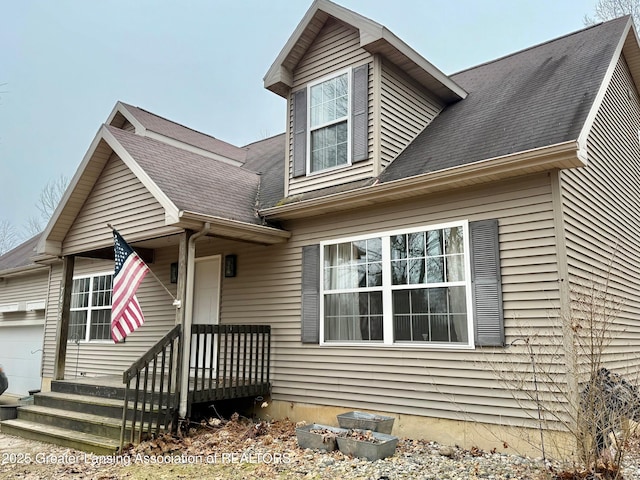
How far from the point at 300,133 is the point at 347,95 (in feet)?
3.26

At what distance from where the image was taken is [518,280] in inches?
222

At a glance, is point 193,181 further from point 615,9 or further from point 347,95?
point 615,9

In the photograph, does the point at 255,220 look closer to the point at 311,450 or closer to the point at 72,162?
the point at 311,450

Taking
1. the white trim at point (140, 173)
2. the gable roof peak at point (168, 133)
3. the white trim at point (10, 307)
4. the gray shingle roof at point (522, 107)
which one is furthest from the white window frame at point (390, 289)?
the white trim at point (10, 307)

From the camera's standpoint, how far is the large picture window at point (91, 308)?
10.9 metres

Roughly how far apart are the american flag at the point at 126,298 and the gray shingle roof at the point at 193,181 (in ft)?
3.46

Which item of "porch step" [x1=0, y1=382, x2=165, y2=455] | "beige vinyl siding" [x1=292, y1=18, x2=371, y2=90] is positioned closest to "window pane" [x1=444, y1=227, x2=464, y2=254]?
"beige vinyl siding" [x1=292, y1=18, x2=371, y2=90]

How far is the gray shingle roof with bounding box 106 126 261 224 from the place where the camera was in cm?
709

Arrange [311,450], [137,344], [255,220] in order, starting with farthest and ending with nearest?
[137,344], [255,220], [311,450]

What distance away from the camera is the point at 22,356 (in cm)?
1341

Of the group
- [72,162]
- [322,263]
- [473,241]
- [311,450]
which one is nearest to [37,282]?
[322,263]

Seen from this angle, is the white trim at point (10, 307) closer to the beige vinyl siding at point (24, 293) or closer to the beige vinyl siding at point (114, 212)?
the beige vinyl siding at point (24, 293)

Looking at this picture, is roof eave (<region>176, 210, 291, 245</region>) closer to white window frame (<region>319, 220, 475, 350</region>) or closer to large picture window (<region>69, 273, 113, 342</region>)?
white window frame (<region>319, 220, 475, 350</region>)

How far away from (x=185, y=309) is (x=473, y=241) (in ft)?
12.3
